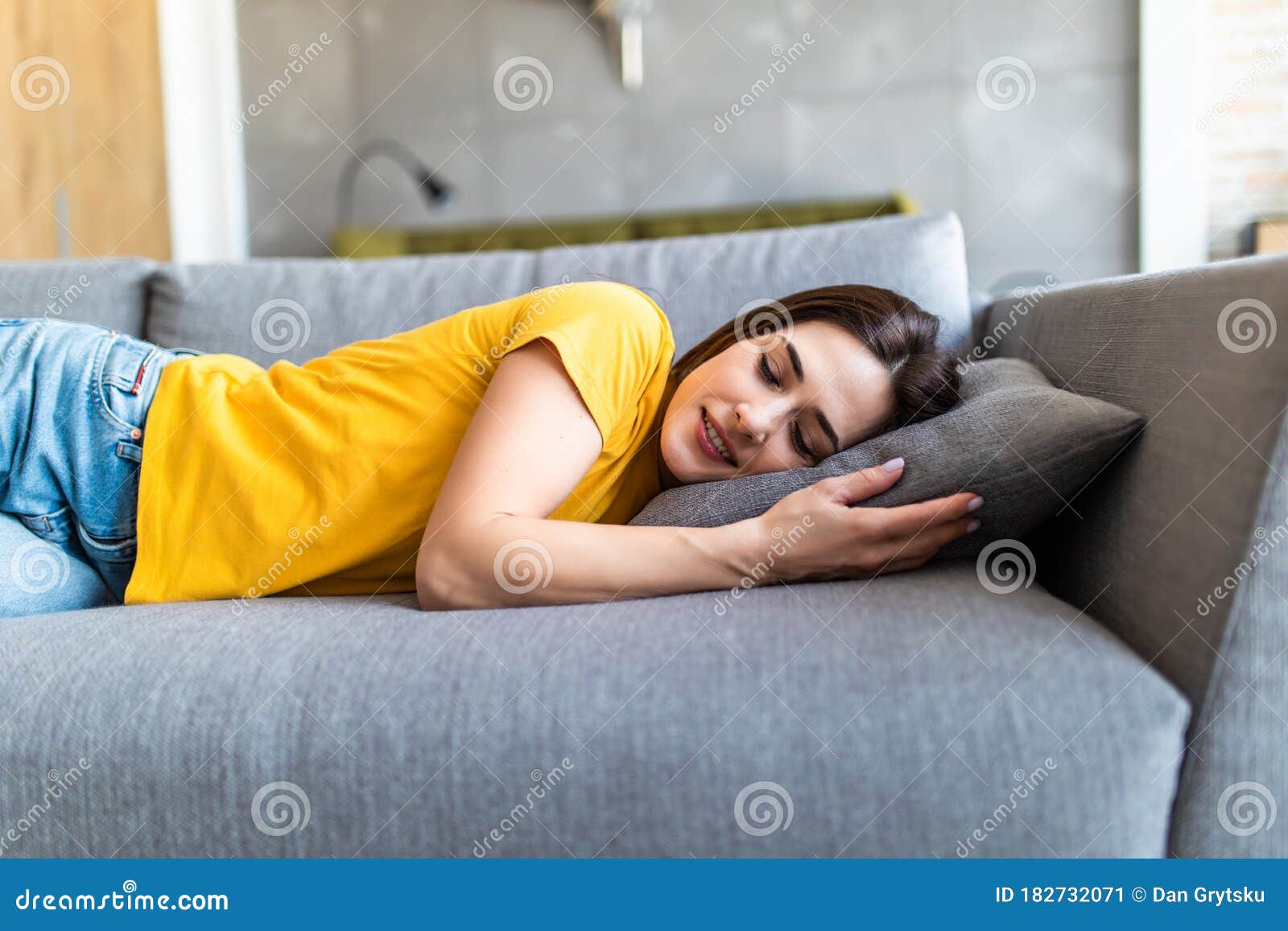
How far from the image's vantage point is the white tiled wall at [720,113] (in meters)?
3.08

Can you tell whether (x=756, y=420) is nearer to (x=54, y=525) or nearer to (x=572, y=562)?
(x=572, y=562)

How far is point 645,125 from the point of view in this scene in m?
3.29

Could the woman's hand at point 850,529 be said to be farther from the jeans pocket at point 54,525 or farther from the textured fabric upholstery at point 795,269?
the jeans pocket at point 54,525

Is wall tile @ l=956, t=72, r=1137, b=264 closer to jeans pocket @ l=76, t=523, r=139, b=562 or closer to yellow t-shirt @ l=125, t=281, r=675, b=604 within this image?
yellow t-shirt @ l=125, t=281, r=675, b=604

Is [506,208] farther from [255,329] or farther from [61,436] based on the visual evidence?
[61,436]

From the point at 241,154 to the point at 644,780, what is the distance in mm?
3469

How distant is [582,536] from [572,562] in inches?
1.1

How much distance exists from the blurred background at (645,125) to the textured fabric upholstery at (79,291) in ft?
4.16

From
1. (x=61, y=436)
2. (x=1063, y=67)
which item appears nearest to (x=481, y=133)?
(x=1063, y=67)

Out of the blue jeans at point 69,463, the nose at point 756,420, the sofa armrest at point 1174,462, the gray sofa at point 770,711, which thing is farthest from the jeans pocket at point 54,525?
the sofa armrest at point 1174,462

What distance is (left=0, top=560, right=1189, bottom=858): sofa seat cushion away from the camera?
76 centimetres

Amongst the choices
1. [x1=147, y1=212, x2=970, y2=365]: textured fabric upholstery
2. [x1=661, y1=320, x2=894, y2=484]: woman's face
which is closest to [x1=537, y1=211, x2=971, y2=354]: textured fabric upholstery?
[x1=147, y1=212, x2=970, y2=365]: textured fabric upholstery

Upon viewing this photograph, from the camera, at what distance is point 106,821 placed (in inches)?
32.8

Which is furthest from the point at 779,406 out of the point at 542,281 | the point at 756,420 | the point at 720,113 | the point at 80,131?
the point at 80,131
